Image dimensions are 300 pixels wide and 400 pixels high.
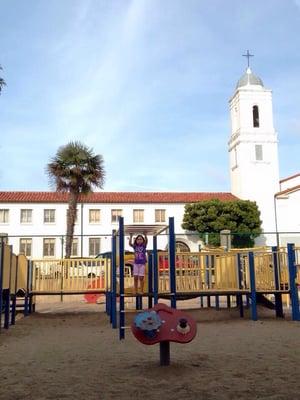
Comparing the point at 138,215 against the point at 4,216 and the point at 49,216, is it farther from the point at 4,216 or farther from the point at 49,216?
the point at 4,216

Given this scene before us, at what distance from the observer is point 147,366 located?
6145 mm

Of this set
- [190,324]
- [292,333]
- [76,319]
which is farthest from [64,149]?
[190,324]

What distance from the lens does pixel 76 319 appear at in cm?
1327

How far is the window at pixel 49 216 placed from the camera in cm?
5188

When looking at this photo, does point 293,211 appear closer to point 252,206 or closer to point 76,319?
point 252,206

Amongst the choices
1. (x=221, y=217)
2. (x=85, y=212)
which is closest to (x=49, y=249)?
(x=85, y=212)

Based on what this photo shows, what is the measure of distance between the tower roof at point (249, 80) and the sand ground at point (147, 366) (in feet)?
191

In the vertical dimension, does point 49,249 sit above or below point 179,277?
above

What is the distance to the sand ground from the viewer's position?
4.87m

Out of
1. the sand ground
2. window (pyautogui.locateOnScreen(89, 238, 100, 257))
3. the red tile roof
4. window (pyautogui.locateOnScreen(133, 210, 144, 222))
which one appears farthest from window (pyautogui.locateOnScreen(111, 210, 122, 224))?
the sand ground

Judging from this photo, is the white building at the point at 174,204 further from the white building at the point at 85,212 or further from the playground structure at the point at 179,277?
the playground structure at the point at 179,277

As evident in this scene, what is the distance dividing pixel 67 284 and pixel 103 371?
9.29m

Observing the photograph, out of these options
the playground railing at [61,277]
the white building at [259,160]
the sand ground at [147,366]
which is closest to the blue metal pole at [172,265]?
the sand ground at [147,366]

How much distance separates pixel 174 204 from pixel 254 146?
14.7 m
